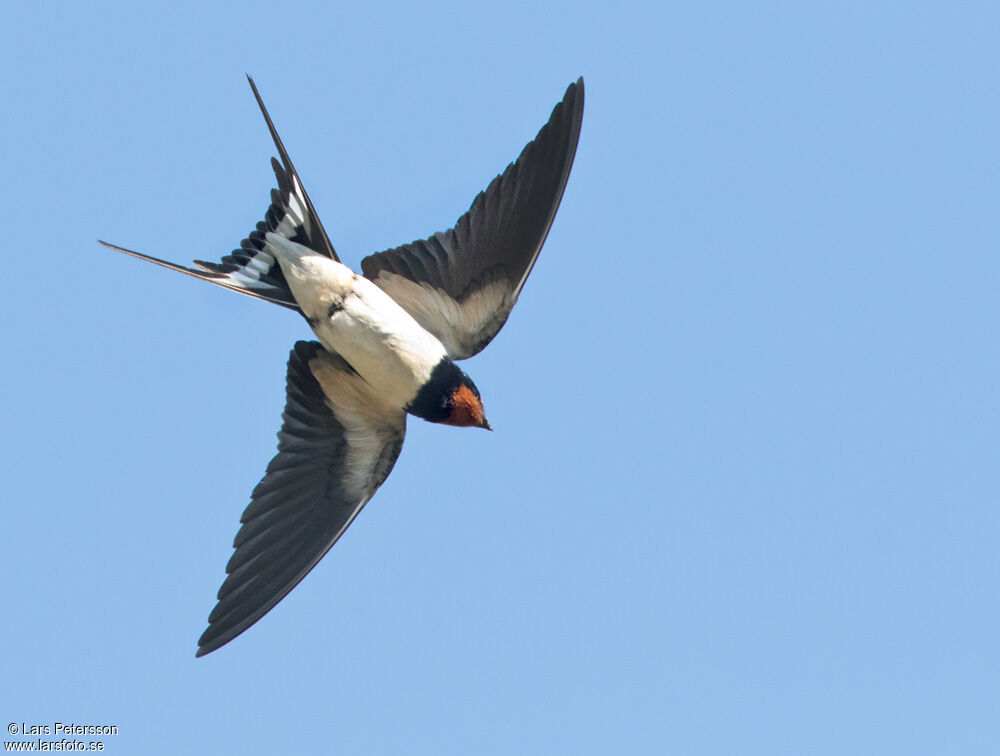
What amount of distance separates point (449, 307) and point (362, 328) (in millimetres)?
415

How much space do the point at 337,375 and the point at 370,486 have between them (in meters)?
0.49

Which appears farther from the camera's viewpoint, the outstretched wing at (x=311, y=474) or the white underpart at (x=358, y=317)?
the outstretched wing at (x=311, y=474)

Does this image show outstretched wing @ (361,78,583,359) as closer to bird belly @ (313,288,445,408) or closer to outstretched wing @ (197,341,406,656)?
bird belly @ (313,288,445,408)

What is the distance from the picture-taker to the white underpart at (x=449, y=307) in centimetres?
571

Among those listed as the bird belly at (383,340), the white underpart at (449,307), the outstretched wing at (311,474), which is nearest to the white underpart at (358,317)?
the bird belly at (383,340)

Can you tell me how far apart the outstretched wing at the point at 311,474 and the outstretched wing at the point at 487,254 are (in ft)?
1.38

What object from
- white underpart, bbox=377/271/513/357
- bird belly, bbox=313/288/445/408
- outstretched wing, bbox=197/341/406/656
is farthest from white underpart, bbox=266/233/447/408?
outstretched wing, bbox=197/341/406/656

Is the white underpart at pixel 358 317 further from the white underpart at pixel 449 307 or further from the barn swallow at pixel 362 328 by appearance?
the white underpart at pixel 449 307

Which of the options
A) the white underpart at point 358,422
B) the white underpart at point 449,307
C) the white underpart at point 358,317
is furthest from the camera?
the white underpart at point 358,422

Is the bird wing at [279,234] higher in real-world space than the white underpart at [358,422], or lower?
higher

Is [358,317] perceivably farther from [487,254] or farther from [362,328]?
[487,254]

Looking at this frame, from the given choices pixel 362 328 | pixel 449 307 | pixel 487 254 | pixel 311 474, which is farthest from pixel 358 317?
pixel 311 474

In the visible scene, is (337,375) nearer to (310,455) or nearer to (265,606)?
(310,455)

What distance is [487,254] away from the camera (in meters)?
5.68
